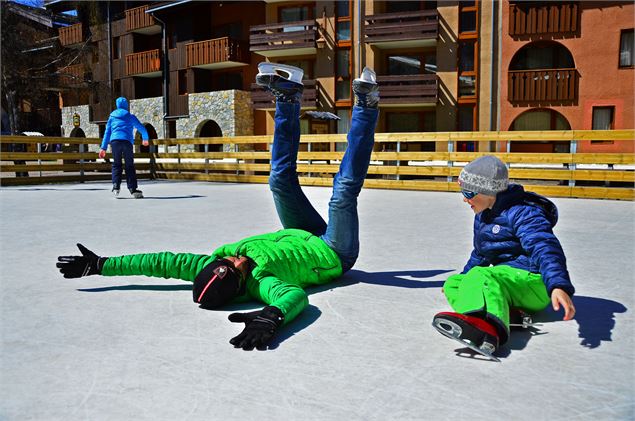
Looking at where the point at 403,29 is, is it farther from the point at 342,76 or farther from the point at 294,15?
the point at 294,15

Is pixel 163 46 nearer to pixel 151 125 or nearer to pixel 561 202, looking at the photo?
pixel 151 125

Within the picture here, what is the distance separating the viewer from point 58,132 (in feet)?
124

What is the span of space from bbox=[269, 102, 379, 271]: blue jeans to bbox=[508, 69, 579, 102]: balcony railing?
18.4m

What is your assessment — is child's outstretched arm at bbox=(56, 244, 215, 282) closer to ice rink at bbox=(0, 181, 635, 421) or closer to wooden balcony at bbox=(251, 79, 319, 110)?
ice rink at bbox=(0, 181, 635, 421)

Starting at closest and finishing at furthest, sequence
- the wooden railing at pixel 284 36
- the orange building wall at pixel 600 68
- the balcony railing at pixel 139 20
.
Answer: the orange building wall at pixel 600 68 → the wooden railing at pixel 284 36 → the balcony railing at pixel 139 20

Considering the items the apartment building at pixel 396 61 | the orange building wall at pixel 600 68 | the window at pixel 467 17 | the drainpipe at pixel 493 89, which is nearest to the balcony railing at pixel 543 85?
the apartment building at pixel 396 61

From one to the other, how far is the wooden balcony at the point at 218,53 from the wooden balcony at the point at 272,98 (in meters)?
1.66

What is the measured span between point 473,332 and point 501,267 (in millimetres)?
500

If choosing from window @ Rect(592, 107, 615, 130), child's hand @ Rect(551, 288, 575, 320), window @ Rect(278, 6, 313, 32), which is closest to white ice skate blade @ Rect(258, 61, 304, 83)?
child's hand @ Rect(551, 288, 575, 320)

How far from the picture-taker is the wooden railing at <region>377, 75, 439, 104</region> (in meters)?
21.4

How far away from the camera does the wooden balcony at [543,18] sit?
63.3 feet

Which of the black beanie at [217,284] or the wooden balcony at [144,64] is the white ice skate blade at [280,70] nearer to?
the black beanie at [217,284]

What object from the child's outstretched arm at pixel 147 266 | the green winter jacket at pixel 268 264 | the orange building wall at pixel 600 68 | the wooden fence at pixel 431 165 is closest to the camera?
the green winter jacket at pixel 268 264

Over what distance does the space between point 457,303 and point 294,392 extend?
83 cm
